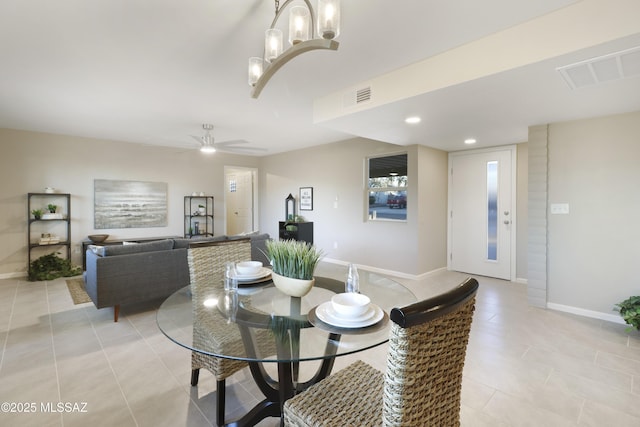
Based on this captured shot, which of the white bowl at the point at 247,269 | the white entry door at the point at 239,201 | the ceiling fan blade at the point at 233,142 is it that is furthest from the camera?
the white entry door at the point at 239,201

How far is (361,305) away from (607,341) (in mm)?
2851

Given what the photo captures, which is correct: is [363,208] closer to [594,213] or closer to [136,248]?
[594,213]

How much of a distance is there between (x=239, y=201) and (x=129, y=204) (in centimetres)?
288

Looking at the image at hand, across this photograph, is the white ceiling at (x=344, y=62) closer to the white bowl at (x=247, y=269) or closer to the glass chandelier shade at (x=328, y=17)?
the glass chandelier shade at (x=328, y=17)

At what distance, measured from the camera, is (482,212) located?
485cm

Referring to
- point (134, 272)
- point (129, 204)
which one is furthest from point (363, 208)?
point (129, 204)

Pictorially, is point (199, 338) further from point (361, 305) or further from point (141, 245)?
point (141, 245)

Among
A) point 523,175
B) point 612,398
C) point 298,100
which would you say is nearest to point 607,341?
point 612,398

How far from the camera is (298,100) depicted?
3363 mm

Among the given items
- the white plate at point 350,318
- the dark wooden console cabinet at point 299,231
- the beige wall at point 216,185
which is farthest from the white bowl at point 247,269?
the dark wooden console cabinet at point 299,231

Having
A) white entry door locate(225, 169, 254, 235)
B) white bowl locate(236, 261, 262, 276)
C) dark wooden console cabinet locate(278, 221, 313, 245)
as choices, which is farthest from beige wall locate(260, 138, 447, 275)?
white bowl locate(236, 261, 262, 276)

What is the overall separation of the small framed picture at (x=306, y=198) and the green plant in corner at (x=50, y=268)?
410cm

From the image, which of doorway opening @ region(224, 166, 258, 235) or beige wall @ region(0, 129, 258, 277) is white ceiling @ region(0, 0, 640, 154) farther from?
doorway opening @ region(224, 166, 258, 235)

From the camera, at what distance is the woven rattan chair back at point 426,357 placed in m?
0.76
